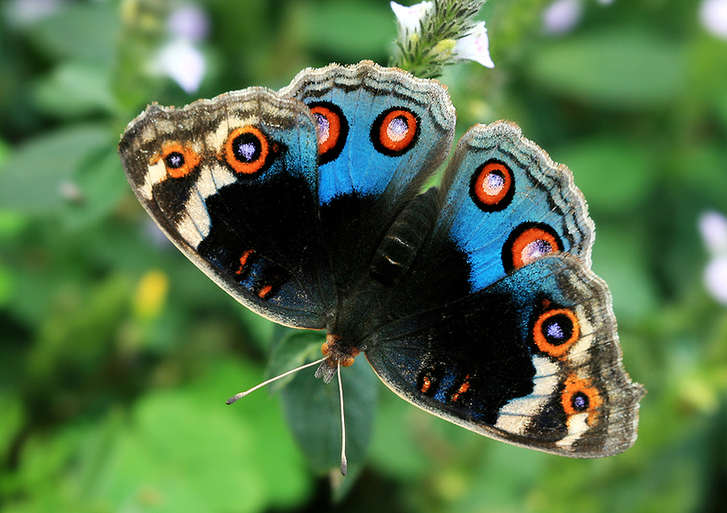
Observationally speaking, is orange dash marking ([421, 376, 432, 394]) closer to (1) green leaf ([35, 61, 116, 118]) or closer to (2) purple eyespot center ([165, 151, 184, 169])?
(2) purple eyespot center ([165, 151, 184, 169])

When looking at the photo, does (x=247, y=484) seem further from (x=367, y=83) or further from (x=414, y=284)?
(x=367, y=83)

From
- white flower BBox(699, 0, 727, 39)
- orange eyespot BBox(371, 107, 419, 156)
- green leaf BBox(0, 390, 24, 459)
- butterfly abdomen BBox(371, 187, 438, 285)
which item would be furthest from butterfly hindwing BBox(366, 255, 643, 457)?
white flower BBox(699, 0, 727, 39)

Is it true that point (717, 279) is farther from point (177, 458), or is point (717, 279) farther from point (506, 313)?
point (177, 458)

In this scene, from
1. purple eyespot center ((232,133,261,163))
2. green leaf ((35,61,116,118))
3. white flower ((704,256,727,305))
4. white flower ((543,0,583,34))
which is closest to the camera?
purple eyespot center ((232,133,261,163))

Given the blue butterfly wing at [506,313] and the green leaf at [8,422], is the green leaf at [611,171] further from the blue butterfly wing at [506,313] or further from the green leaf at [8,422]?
the green leaf at [8,422]

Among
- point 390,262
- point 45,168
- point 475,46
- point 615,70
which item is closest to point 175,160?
point 390,262
